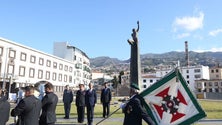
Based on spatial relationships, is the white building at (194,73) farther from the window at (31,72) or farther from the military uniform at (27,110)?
the military uniform at (27,110)

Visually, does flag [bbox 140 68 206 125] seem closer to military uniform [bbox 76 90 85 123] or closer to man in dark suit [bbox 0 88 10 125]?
man in dark suit [bbox 0 88 10 125]

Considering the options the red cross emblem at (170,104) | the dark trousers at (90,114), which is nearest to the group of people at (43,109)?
the red cross emblem at (170,104)

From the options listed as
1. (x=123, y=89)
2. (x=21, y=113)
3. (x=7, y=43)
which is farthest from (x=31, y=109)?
(x=123, y=89)

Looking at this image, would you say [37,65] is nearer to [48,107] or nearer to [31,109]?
[48,107]

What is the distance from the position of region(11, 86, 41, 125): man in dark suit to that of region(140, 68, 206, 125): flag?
2575mm

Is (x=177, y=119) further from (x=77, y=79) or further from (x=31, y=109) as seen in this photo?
(x=77, y=79)

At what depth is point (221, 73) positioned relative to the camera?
123m

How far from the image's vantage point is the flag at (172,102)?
611 cm

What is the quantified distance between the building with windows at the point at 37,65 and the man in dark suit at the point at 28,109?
41590mm

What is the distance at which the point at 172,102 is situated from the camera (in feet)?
20.5

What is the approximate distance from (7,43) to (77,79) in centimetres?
4090

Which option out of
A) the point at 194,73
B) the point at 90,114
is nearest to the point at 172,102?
the point at 90,114

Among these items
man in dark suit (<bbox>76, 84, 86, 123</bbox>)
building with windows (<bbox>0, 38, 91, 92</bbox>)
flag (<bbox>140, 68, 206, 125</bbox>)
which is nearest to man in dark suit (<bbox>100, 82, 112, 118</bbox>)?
→ man in dark suit (<bbox>76, 84, 86, 123</bbox>)

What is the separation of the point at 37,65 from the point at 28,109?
2475 inches
